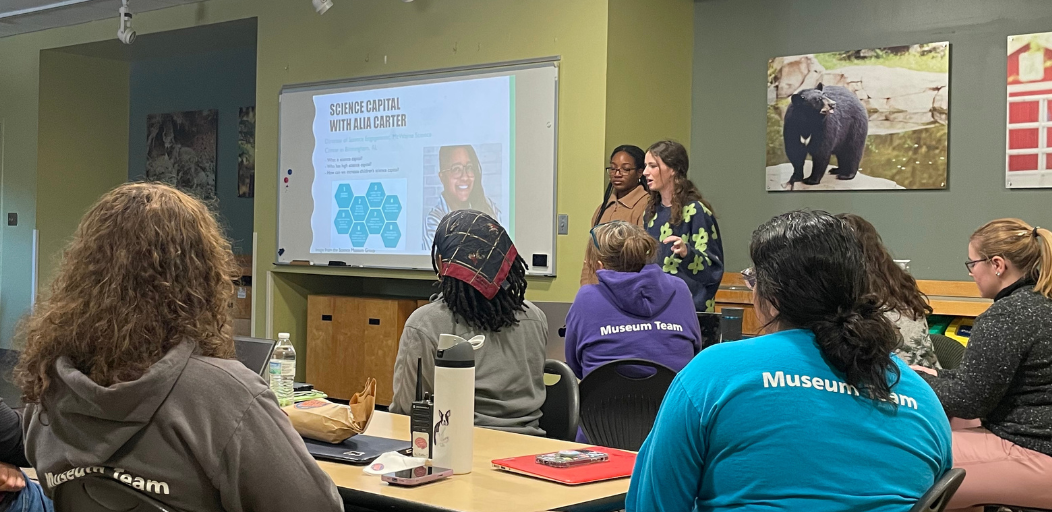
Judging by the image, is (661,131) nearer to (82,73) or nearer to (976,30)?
(976,30)

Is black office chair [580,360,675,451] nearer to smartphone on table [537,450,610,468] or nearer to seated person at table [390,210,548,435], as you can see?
seated person at table [390,210,548,435]

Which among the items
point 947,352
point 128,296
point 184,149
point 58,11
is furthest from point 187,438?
point 184,149

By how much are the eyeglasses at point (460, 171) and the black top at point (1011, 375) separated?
377 cm

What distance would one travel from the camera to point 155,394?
1390 millimetres

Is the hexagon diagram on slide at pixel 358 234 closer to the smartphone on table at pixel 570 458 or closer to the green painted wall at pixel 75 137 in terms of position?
the green painted wall at pixel 75 137

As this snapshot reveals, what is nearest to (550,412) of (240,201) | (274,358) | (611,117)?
(274,358)

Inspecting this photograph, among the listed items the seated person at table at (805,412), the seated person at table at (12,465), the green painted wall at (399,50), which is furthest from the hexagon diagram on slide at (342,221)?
the seated person at table at (805,412)

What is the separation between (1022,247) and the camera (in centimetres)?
289

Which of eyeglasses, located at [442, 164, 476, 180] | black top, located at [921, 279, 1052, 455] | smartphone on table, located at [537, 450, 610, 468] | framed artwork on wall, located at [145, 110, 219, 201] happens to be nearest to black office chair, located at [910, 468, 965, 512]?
smartphone on table, located at [537, 450, 610, 468]

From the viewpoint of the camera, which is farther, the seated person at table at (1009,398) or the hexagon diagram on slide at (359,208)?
the hexagon diagram on slide at (359,208)

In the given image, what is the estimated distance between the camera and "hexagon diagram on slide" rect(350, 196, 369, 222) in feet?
22.1

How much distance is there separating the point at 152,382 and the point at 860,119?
4.92 m

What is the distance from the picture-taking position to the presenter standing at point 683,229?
463 cm

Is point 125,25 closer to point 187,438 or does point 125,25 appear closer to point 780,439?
point 187,438
